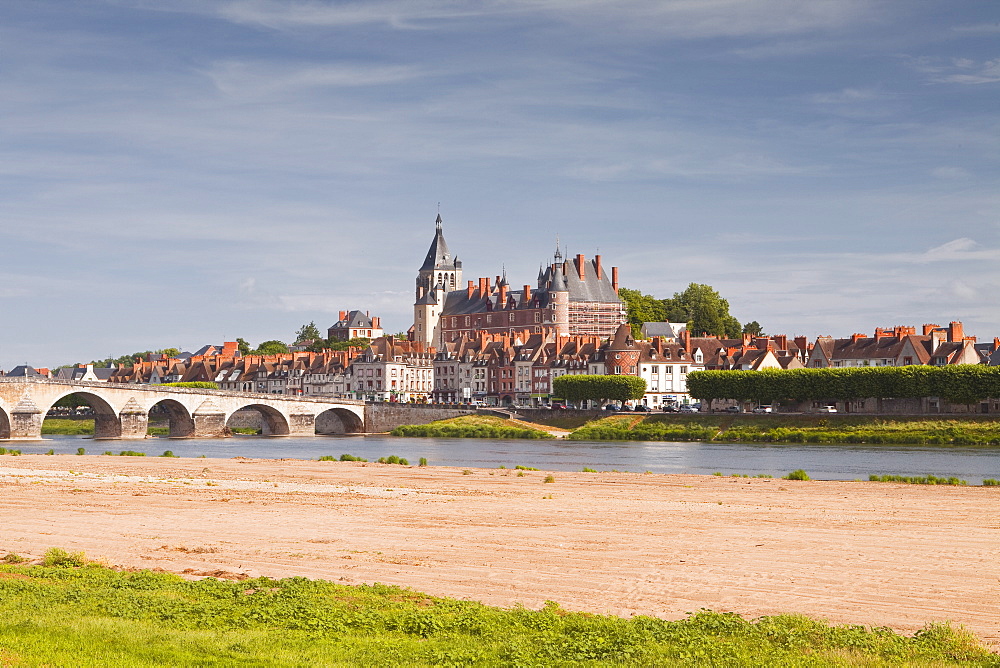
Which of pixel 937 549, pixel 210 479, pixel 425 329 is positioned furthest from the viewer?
pixel 425 329

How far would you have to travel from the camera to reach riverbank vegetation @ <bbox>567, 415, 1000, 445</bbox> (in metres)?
70.9

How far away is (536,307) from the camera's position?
146875 mm

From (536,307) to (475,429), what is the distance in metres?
54.5

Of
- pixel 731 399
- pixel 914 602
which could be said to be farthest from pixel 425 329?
pixel 914 602

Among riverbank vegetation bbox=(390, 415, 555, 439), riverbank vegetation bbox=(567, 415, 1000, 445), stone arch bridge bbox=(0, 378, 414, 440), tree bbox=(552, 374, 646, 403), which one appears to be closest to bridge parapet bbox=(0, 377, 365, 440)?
stone arch bridge bbox=(0, 378, 414, 440)

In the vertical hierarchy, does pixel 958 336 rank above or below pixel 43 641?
above

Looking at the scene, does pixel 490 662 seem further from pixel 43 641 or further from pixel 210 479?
pixel 210 479

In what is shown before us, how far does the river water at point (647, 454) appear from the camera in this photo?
49406 millimetres

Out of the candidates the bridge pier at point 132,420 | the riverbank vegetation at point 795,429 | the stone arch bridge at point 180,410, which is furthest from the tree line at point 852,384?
the bridge pier at point 132,420

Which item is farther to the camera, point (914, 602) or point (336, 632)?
point (914, 602)

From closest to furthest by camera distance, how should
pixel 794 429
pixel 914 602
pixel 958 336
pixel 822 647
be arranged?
pixel 822 647 < pixel 914 602 < pixel 794 429 < pixel 958 336

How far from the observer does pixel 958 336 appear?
104 metres

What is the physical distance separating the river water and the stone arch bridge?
10.6ft

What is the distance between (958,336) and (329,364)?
232 feet
